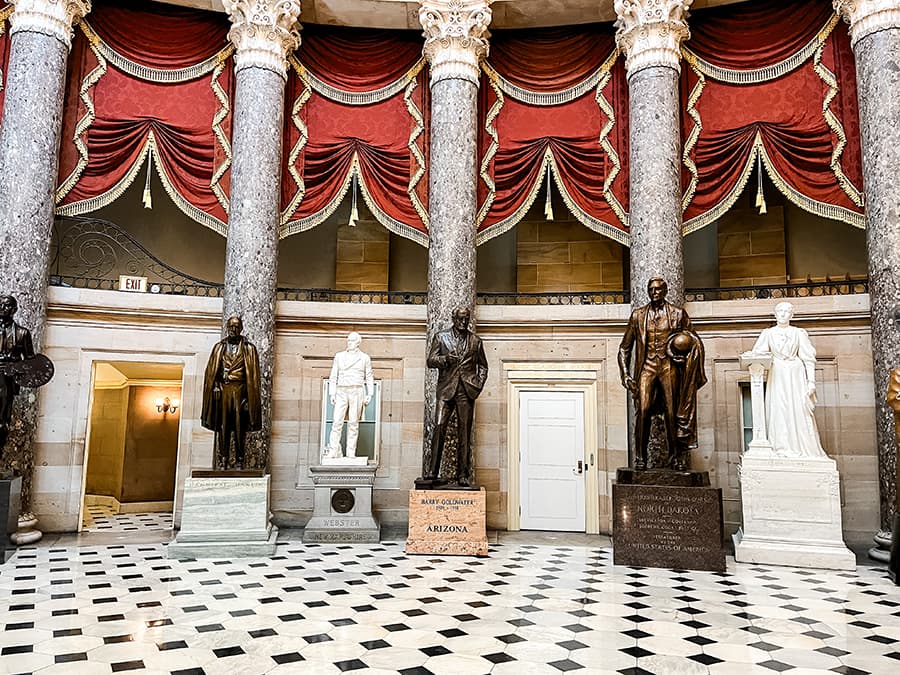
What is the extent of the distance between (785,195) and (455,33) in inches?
200

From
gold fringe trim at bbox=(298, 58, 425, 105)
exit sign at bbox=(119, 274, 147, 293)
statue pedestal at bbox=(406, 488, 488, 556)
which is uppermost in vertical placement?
gold fringe trim at bbox=(298, 58, 425, 105)

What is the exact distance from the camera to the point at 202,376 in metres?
9.82

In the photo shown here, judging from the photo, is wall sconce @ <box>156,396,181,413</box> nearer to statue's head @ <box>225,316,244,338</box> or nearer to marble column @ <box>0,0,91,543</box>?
marble column @ <box>0,0,91,543</box>

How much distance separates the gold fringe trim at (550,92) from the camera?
10320 mm

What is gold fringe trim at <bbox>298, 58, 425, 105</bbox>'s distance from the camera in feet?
34.4

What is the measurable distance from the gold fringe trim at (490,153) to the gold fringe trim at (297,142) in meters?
2.59

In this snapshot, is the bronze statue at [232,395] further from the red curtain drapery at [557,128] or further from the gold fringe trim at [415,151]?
the red curtain drapery at [557,128]

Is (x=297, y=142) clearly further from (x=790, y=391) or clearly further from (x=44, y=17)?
(x=790, y=391)

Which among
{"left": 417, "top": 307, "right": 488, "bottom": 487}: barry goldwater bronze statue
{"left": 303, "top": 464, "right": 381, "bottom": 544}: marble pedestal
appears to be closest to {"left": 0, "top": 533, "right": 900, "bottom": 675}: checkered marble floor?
{"left": 303, "top": 464, "right": 381, "bottom": 544}: marble pedestal

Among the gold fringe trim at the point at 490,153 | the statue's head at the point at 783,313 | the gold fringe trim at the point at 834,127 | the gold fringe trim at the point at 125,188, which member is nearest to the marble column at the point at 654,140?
the statue's head at the point at 783,313

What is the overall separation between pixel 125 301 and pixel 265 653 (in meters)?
6.44

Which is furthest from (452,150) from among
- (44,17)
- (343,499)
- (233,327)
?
(44,17)

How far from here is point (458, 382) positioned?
8359 millimetres

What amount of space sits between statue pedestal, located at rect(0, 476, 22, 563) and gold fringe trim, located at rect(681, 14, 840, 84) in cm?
1001
